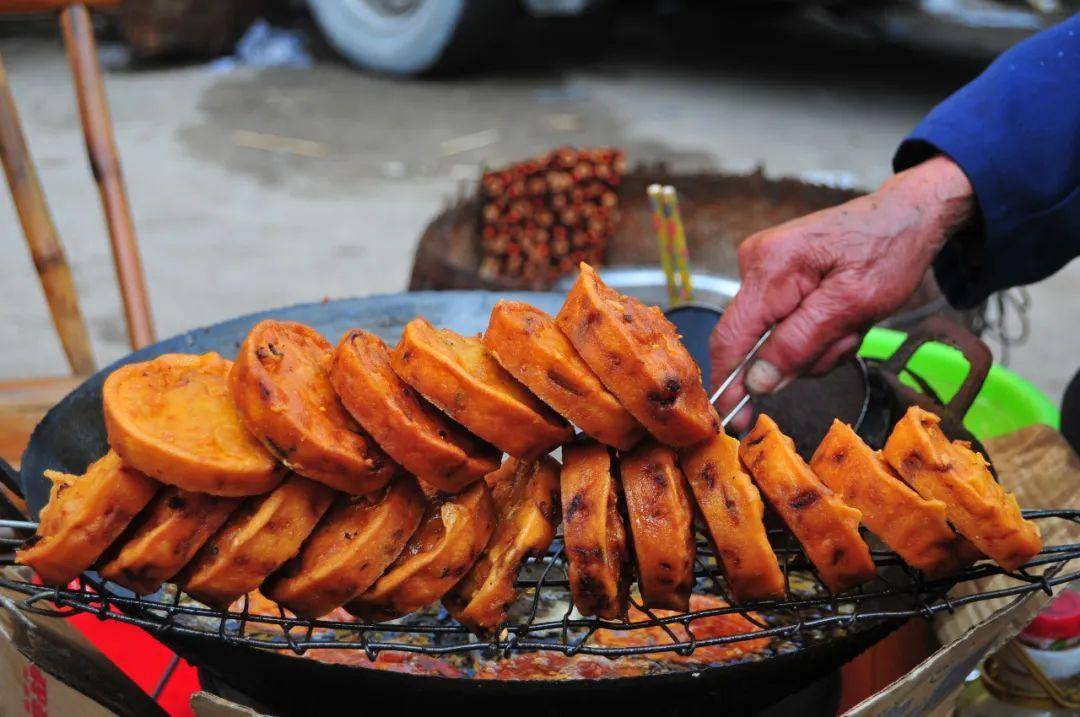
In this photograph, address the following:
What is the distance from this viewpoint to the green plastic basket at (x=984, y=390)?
365 centimetres

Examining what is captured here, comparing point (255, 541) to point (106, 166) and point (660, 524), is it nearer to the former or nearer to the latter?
point (660, 524)

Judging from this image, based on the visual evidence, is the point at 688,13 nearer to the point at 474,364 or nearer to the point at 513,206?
the point at 513,206

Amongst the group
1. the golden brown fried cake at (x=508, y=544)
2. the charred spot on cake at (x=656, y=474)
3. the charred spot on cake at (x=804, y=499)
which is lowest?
the golden brown fried cake at (x=508, y=544)

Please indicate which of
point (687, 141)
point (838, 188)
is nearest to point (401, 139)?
point (687, 141)

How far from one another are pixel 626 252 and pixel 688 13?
1292cm

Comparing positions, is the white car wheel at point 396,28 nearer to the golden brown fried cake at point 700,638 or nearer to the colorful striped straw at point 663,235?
the colorful striped straw at point 663,235

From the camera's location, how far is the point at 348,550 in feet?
5.54

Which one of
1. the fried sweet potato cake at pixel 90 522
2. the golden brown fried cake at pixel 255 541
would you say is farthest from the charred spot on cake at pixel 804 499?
the fried sweet potato cake at pixel 90 522

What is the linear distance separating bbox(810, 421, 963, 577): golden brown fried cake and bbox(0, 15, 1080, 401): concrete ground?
4.93 metres

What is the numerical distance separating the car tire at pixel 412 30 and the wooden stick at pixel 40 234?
851 centimetres

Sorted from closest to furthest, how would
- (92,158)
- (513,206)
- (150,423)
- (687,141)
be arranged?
(150,423)
(92,158)
(513,206)
(687,141)

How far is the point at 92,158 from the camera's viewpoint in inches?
140

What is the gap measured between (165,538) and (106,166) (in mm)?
2339

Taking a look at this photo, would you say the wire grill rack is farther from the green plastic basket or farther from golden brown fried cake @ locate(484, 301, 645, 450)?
the green plastic basket
